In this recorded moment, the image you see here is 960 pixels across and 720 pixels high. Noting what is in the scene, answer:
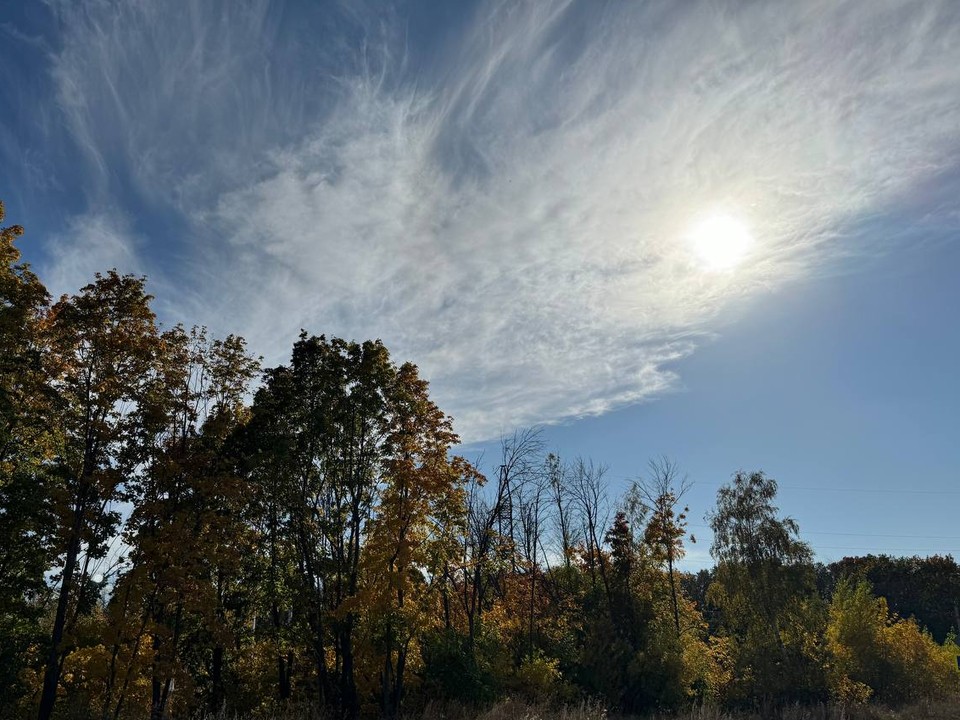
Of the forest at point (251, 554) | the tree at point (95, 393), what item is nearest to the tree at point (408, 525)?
the forest at point (251, 554)

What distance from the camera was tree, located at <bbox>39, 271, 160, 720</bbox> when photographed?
16922mm

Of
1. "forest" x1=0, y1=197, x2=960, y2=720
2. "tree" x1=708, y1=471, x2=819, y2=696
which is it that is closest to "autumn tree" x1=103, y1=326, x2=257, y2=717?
"forest" x1=0, y1=197, x2=960, y2=720

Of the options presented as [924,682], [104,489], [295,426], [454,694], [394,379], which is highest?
[394,379]

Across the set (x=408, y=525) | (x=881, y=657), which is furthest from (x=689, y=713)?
(x=881, y=657)

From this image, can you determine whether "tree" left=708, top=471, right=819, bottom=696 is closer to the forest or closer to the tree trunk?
the forest

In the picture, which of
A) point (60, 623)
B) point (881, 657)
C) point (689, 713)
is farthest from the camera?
point (881, 657)

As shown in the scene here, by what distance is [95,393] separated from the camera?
17469 millimetres

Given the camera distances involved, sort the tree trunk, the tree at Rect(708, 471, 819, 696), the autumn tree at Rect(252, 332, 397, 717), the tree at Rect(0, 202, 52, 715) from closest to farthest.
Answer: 1. the tree trunk
2. the tree at Rect(0, 202, 52, 715)
3. the autumn tree at Rect(252, 332, 397, 717)
4. the tree at Rect(708, 471, 819, 696)

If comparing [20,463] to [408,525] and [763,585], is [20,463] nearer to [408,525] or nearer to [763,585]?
[408,525]

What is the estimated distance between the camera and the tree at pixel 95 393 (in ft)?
55.5

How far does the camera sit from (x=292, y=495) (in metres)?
20.9

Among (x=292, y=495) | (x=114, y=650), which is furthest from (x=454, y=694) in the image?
(x=114, y=650)

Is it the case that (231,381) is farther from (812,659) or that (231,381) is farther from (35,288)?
(812,659)

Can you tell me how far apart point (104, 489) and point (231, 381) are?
5243 mm
